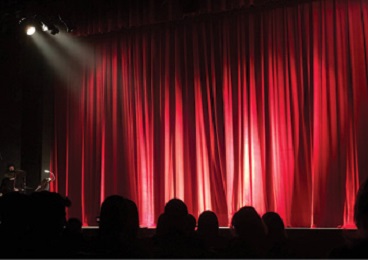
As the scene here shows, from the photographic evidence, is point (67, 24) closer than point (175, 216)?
No

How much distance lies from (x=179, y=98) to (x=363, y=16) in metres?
3.14

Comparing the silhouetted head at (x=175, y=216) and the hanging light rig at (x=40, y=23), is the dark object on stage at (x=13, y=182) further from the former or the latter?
the silhouetted head at (x=175, y=216)

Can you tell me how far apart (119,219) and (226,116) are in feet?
17.8

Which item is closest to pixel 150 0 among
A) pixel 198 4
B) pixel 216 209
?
pixel 198 4

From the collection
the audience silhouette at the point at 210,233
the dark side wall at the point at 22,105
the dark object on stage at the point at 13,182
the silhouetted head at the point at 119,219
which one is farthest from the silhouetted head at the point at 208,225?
the dark side wall at the point at 22,105

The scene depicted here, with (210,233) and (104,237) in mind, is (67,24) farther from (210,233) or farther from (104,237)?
(104,237)

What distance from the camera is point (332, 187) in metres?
7.06

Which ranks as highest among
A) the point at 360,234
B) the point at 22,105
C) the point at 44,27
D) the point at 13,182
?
the point at 44,27

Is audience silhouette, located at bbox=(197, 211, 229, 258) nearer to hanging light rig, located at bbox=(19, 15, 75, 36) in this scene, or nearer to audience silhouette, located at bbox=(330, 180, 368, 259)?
audience silhouette, located at bbox=(330, 180, 368, 259)

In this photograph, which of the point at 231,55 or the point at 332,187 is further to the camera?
the point at 231,55

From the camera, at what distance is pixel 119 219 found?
2701mm

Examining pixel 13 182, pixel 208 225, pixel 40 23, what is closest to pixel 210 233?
pixel 208 225

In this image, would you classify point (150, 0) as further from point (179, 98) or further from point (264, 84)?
point (264, 84)

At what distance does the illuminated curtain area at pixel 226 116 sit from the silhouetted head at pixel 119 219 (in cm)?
492
